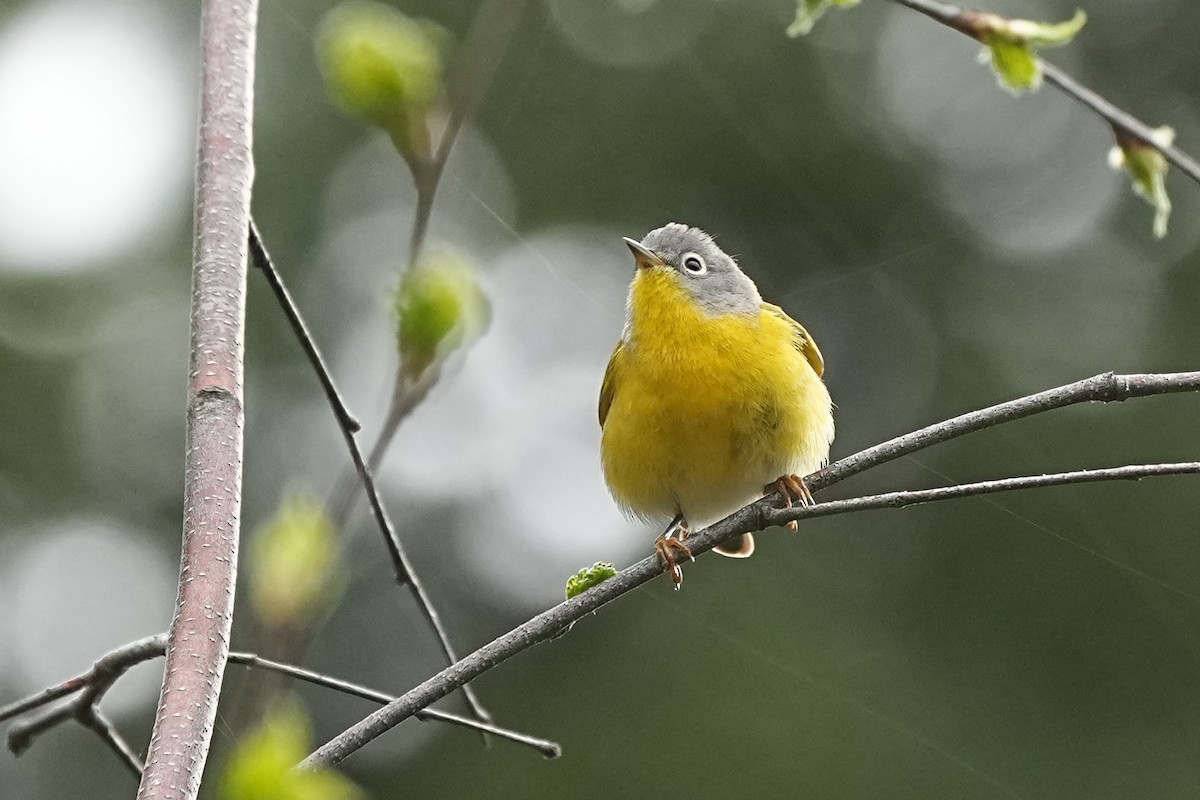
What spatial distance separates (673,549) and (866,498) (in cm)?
143

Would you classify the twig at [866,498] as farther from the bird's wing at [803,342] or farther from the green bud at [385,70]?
the bird's wing at [803,342]

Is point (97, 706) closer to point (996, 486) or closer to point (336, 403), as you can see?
point (336, 403)

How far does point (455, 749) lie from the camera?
338 inches

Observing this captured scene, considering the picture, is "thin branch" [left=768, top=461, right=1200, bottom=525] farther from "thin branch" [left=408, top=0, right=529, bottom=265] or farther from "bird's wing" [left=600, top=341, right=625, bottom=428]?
"bird's wing" [left=600, top=341, right=625, bottom=428]

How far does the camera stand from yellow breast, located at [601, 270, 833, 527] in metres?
3.81

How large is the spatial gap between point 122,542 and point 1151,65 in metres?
8.60

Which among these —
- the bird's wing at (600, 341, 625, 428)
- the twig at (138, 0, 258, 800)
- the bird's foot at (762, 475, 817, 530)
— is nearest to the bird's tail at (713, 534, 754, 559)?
the bird's wing at (600, 341, 625, 428)

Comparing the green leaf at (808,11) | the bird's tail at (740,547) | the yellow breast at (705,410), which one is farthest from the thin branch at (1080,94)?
the bird's tail at (740,547)

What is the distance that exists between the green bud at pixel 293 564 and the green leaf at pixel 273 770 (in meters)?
0.12

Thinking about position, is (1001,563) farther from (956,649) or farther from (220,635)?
(220,635)

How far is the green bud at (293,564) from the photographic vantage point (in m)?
1.30

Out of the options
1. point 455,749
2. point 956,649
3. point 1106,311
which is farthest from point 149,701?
point 1106,311

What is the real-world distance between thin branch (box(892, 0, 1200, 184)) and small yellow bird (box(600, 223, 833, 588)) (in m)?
1.82

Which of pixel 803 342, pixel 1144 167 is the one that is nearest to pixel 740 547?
pixel 803 342
